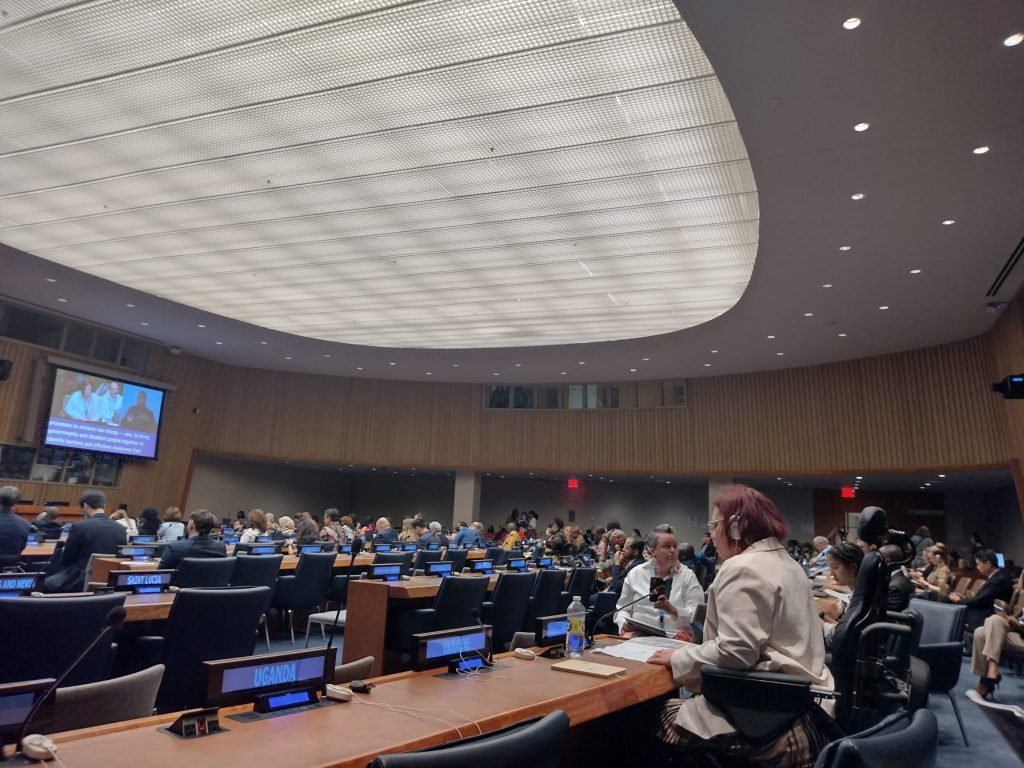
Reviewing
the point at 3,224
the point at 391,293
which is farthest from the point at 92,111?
the point at 391,293

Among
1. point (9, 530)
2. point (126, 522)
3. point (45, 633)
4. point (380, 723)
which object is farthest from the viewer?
point (126, 522)

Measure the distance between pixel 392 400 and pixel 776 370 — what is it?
34.0ft

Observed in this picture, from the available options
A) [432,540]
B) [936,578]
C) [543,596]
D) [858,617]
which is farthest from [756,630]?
[432,540]

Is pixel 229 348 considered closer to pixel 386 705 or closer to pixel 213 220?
pixel 213 220

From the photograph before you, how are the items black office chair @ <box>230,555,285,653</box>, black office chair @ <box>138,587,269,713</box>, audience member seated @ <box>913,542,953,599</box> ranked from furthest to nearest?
audience member seated @ <box>913,542,953,599</box>, black office chair @ <box>230,555,285,653</box>, black office chair @ <box>138,587,269,713</box>

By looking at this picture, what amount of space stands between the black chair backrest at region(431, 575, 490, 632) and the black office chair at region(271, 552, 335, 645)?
2.16 m

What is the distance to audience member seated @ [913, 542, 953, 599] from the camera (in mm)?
8320

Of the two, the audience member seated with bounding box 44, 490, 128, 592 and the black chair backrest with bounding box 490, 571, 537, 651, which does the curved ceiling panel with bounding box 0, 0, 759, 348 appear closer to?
the audience member seated with bounding box 44, 490, 128, 592

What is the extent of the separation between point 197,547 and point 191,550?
0.05m

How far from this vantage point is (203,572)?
14.9 feet

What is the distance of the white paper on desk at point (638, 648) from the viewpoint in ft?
8.64

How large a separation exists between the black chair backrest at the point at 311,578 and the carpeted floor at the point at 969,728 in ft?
1.42

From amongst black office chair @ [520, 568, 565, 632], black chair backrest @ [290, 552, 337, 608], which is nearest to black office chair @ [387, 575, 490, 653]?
black office chair @ [520, 568, 565, 632]

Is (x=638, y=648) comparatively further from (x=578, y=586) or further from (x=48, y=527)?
(x=48, y=527)
